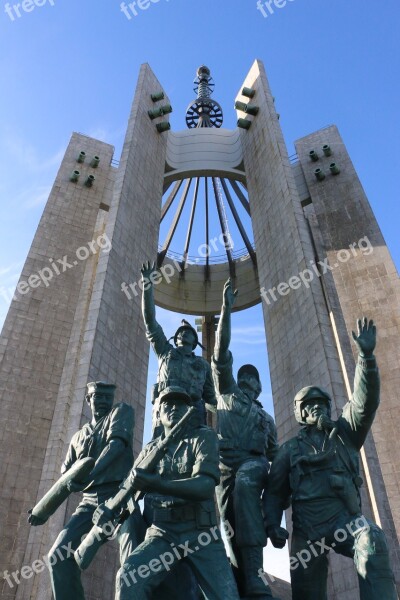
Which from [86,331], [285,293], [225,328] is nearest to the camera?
[225,328]

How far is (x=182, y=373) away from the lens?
452 cm

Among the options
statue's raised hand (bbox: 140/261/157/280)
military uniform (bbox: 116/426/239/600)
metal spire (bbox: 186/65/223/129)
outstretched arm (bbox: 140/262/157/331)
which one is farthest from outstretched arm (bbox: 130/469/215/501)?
metal spire (bbox: 186/65/223/129)

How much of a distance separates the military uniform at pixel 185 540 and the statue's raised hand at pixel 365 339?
1.07 metres

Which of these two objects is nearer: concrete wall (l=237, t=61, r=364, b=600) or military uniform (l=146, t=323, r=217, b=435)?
military uniform (l=146, t=323, r=217, b=435)

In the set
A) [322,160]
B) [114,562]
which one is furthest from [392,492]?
[322,160]

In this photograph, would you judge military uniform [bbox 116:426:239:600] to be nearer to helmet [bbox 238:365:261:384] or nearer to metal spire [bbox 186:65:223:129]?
helmet [bbox 238:365:261:384]

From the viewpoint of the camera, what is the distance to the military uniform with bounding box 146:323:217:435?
4480mm

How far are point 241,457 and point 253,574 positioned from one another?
0.85 m

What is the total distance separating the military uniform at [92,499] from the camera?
3.46 meters

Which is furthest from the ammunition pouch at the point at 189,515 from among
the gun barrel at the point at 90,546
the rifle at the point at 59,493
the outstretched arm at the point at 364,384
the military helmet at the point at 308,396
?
the outstretched arm at the point at 364,384

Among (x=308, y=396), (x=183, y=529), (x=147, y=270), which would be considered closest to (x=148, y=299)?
(x=147, y=270)

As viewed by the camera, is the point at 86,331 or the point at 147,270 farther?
the point at 86,331

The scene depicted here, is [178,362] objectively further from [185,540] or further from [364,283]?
[364,283]

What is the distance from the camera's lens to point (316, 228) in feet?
52.6
